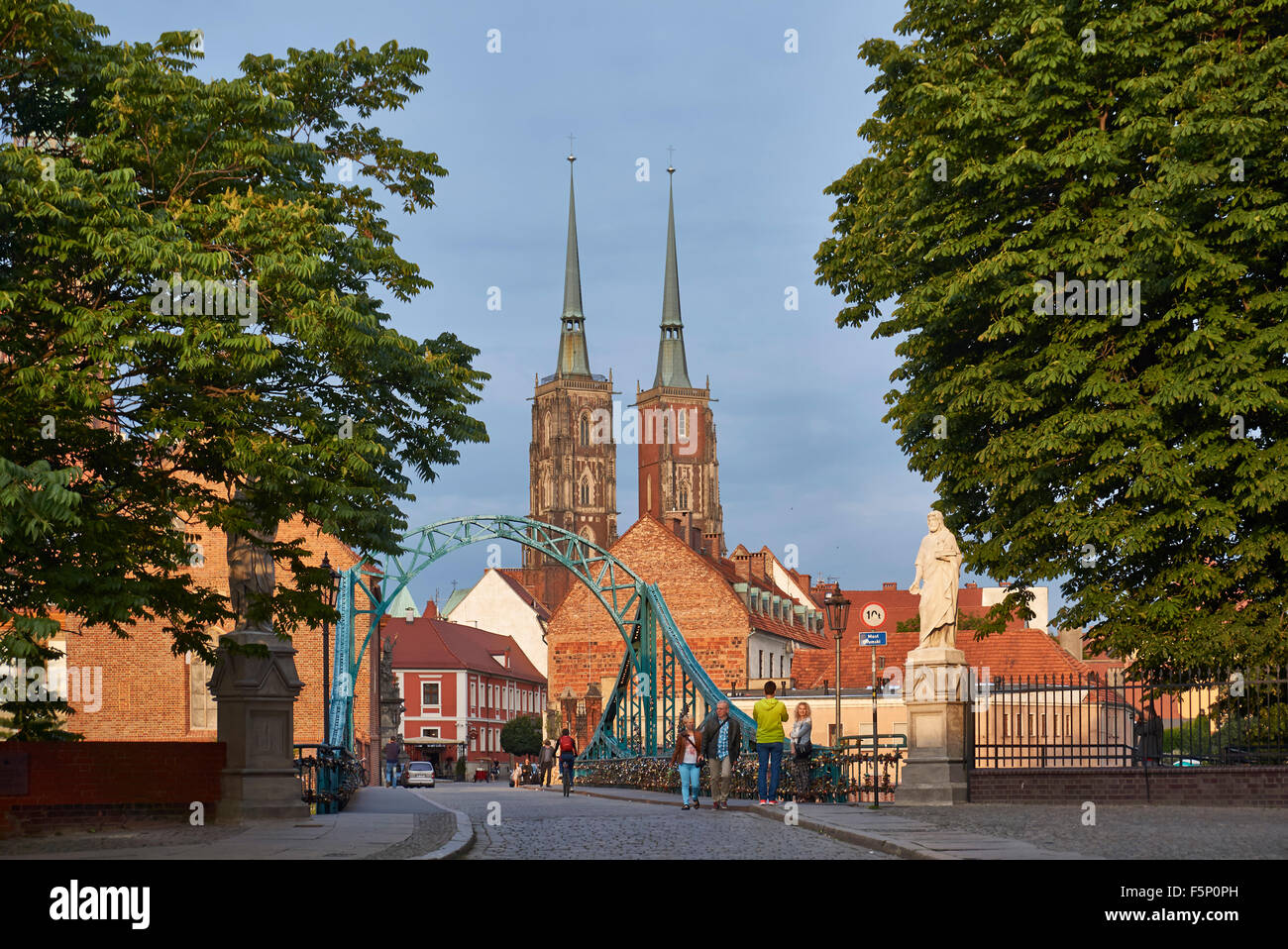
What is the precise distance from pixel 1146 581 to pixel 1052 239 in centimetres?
536

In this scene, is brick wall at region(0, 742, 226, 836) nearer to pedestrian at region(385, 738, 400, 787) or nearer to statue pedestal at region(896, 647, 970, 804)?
statue pedestal at region(896, 647, 970, 804)

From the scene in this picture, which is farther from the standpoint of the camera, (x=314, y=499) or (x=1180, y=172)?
(x=1180, y=172)

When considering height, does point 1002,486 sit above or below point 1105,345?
below

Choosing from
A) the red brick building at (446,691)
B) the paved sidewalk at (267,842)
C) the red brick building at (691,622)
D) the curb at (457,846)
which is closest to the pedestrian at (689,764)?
the paved sidewalk at (267,842)

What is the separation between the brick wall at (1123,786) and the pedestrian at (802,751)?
279 centimetres

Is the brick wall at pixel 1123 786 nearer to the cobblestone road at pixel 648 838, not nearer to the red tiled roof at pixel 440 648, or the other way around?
the cobblestone road at pixel 648 838

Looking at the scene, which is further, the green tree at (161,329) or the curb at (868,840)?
the green tree at (161,329)

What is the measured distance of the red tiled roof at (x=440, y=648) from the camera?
95.8m

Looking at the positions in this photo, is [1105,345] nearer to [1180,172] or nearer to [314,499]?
[1180,172]

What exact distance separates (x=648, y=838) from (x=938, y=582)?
7219 mm

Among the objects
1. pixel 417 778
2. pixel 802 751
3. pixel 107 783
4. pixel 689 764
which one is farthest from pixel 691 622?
pixel 107 783

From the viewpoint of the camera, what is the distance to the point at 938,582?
21922 mm

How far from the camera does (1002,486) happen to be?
2450 centimetres

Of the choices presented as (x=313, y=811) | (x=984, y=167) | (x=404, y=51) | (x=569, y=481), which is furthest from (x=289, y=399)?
(x=569, y=481)
